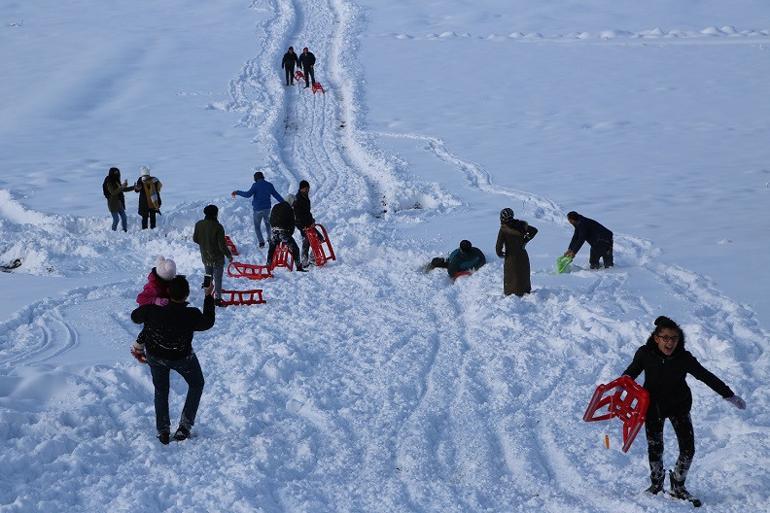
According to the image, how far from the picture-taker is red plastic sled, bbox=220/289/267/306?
36.3ft

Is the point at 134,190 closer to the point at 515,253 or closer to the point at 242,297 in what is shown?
the point at 242,297

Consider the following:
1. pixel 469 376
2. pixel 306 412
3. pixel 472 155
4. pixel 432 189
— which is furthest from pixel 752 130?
A: pixel 306 412

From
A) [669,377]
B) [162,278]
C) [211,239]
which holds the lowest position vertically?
[669,377]

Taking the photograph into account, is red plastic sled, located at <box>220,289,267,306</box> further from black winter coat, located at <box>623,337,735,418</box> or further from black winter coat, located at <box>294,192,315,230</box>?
black winter coat, located at <box>623,337,735,418</box>

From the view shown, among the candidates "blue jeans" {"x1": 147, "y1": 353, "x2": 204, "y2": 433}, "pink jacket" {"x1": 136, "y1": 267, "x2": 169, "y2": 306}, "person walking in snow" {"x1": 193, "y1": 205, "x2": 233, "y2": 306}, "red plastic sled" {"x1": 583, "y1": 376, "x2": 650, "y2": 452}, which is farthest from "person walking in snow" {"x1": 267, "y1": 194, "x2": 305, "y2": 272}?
"red plastic sled" {"x1": 583, "y1": 376, "x2": 650, "y2": 452}

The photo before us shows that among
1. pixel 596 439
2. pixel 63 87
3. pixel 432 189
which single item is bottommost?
pixel 596 439

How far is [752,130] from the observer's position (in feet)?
72.5

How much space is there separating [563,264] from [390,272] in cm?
258

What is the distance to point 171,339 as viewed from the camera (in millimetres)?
6543

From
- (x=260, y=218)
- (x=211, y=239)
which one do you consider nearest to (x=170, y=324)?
(x=211, y=239)

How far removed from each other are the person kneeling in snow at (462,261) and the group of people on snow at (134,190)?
5545 millimetres

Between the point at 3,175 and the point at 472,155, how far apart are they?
11054mm

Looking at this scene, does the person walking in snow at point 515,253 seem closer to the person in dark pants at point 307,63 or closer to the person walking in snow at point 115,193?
the person walking in snow at point 115,193

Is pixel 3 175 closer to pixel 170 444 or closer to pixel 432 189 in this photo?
pixel 432 189
